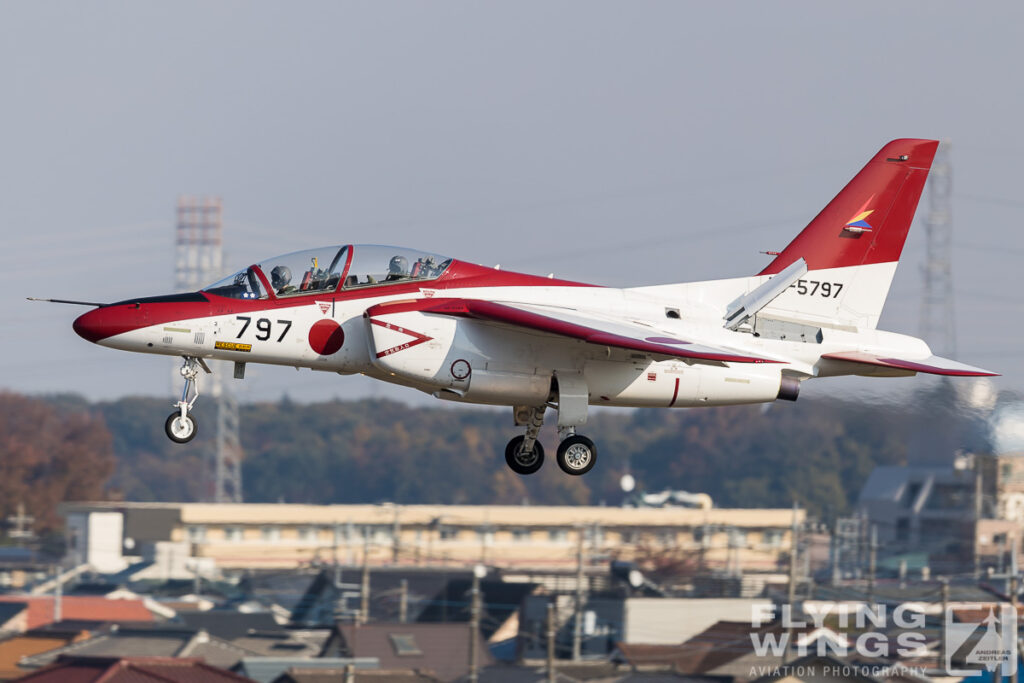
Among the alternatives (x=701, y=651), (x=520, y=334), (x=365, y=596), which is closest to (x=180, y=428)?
(x=520, y=334)

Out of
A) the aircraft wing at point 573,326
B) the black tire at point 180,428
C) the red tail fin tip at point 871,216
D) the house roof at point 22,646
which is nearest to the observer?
the aircraft wing at point 573,326

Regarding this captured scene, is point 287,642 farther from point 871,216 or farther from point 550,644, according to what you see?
point 871,216

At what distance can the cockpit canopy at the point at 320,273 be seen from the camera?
64.6 feet

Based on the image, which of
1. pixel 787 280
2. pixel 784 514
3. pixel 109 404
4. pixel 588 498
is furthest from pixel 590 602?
pixel 109 404

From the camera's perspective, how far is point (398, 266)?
2003 cm

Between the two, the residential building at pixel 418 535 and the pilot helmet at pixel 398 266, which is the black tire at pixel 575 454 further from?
the residential building at pixel 418 535

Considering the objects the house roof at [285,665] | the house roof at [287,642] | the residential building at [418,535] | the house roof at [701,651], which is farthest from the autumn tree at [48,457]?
the house roof at [701,651]

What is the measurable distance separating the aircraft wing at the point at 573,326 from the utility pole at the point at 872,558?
29789mm

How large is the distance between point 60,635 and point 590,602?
61.8 ft

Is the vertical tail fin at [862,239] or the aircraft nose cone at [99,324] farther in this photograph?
the vertical tail fin at [862,239]

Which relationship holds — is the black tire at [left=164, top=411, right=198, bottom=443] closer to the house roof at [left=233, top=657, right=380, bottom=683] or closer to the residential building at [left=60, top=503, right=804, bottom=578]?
the house roof at [left=233, top=657, right=380, bottom=683]

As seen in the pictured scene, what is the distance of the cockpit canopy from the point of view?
19.7 metres

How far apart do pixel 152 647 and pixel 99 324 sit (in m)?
31.5

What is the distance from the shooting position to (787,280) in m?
22.1
